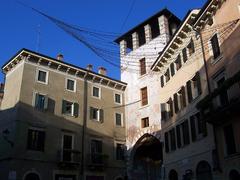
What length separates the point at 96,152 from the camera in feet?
104

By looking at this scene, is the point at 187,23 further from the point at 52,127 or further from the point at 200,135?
the point at 52,127

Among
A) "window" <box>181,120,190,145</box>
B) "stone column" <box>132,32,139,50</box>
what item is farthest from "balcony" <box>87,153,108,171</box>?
"stone column" <box>132,32,139,50</box>

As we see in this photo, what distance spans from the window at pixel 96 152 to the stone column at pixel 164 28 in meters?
13.4

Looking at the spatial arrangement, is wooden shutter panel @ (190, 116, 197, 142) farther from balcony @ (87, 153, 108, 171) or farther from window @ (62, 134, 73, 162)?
balcony @ (87, 153, 108, 171)

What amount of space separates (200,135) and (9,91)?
18.4 meters

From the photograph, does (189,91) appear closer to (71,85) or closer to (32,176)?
(71,85)

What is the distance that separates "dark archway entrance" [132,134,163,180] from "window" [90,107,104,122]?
4.94 metres

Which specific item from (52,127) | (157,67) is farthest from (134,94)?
(52,127)

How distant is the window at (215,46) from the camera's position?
18.8 metres

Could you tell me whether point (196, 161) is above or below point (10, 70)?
below

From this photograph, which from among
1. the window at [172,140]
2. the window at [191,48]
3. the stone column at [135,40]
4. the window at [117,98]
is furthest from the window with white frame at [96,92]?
the window at [191,48]

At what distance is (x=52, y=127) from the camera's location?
28625 mm

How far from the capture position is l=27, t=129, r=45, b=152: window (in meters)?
26.6

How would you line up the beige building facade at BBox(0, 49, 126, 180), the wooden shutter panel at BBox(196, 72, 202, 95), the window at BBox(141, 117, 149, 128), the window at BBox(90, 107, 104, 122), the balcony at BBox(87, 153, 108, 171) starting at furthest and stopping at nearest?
the window at BBox(141, 117, 149, 128) → the window at BBox(90, 107, 104, 122) → the balcony at BBox(87, 153, 108, 171) → the beige building facade at BBox(0, 49, 126, 180) → the wooden shutter panel at BBox(196, 72, 202, 95)
